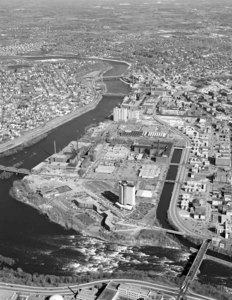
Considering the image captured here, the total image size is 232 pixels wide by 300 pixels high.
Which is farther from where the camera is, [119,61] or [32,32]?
[32,32]

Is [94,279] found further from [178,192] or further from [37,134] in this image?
[37,134]

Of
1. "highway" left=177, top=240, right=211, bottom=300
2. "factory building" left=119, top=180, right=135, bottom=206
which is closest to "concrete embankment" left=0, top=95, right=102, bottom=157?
"factory building" left=119, top=180, right=135, bottom=206

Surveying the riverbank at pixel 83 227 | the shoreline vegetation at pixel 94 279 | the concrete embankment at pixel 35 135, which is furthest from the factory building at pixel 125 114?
the shoreline vegetation at pixel 94 279

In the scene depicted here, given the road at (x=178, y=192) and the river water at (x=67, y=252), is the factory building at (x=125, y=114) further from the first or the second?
the river water at (x=67, y=252)

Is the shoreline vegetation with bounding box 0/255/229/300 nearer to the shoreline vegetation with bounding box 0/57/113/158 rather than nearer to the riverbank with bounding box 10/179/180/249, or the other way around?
the riverbank with bounding box 10/179/180/249

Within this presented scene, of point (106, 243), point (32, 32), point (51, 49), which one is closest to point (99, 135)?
point (106, 243)

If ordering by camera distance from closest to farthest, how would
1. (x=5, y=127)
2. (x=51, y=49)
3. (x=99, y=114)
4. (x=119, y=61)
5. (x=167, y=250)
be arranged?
1. (x=167, y=250)
2. (x=5, y=127)
3. (x=99, y=114)
4. (x=119, y=61)
5. (x=51, y=49)

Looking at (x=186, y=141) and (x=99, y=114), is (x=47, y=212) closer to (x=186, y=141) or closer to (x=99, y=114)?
(x=186, y=141)
